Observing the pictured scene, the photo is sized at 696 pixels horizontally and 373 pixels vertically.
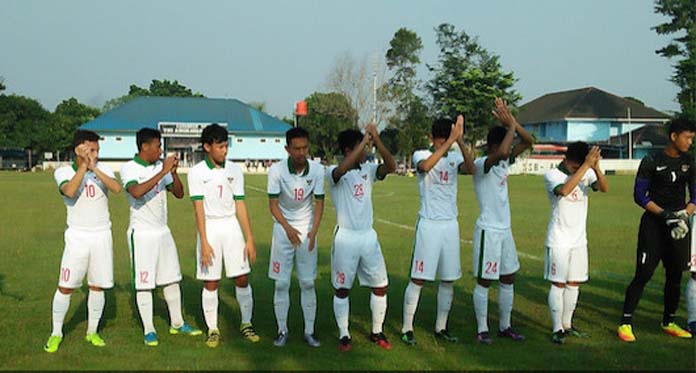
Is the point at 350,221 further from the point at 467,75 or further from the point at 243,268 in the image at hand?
the point at 467,75

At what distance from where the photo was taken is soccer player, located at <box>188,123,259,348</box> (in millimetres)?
6613

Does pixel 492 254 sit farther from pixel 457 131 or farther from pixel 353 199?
pixel 353 199

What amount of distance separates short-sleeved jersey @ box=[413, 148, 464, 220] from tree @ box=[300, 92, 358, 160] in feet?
214

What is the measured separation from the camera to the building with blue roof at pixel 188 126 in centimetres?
7162

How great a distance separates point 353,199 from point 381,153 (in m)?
0.55

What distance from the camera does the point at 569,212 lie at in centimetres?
688

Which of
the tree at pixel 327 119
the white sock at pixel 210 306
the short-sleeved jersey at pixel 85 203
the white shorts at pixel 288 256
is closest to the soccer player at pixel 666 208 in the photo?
the white shorts at pixel 288 256

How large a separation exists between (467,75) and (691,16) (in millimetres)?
19488

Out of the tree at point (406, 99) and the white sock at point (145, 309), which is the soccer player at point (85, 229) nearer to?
the white sock at point (145, 309)

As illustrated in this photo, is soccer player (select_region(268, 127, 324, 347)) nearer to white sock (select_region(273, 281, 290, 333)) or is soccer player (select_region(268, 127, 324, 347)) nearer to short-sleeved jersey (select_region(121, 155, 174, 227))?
white sock (select_region(273, 281, 290, 333))

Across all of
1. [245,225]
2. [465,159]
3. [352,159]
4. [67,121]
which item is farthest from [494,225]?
[67,121]

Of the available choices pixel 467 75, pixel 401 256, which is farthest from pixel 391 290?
pixel 467 75

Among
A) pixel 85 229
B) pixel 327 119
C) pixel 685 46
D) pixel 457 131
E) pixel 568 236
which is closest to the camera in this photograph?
pixel 457 131

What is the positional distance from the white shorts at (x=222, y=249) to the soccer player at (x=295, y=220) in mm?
377
